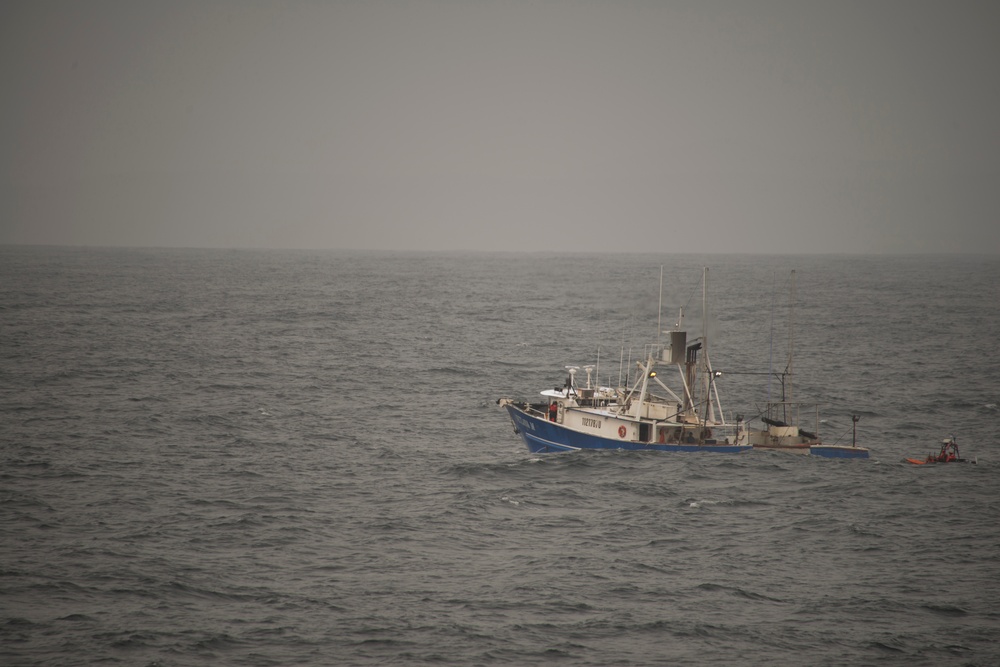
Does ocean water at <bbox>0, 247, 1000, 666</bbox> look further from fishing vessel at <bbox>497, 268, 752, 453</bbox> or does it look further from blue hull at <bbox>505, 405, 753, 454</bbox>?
fishing vessel at <bbox>497, 268, 752, 453</bbox>

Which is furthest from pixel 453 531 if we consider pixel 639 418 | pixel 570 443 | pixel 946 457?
pixel 946 457

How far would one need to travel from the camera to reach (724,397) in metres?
88.4

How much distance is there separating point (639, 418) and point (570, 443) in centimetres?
471

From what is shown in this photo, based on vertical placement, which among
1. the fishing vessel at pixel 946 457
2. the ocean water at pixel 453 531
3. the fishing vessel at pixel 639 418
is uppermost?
the fishing vessel at pixel 639 418

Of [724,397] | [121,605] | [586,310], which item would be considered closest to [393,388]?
[724,397]

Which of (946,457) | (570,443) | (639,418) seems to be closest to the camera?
(639,418)

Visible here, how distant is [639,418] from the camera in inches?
2495

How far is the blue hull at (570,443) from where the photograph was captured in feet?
207

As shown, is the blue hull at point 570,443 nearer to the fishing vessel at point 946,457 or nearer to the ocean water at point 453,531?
the ocean water at point 453,531

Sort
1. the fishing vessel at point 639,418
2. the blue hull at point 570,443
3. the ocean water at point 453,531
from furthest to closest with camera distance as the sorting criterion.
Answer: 1. the fishing vessel at point 639,418
2. the blue hull at point 570,443
3. the ocean water at point 453,531

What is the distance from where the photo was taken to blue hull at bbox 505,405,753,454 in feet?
207

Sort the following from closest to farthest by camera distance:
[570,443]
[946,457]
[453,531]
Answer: [453,531], [946,457], [570,443]

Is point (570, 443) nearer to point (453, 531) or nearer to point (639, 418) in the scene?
point (639, 418)

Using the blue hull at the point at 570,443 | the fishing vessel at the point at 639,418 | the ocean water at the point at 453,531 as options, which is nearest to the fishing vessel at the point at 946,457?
the ocean water at the point at 453,531
